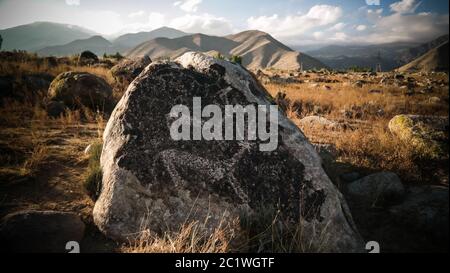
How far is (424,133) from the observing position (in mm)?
4672

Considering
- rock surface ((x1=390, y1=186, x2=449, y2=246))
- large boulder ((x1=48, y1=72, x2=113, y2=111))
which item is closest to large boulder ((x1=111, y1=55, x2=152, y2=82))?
large boulder ((x1=48, y1=72, x2=113, y2=111))

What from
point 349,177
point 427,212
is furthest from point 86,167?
point 427,212

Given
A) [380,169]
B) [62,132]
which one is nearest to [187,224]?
[380,169]

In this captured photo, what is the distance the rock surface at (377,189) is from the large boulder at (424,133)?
3.73 feet

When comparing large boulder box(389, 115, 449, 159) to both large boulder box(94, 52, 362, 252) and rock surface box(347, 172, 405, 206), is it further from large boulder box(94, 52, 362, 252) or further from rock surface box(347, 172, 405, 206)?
large boulder box(94, 52, 362, 252)

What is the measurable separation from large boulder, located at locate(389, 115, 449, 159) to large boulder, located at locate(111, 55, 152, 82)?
939cm

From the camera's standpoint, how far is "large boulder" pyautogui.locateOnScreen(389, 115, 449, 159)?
4277 mm

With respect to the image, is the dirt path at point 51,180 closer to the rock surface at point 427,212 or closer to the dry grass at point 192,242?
the dry grass at point 192,242

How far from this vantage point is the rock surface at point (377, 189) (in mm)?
3441

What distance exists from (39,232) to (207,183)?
158 centimetres

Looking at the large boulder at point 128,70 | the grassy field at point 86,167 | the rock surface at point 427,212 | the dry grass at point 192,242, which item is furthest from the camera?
the large boulder at point 128,70

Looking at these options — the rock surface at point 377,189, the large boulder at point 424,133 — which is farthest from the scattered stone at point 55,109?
the large boulder at point 424,133
